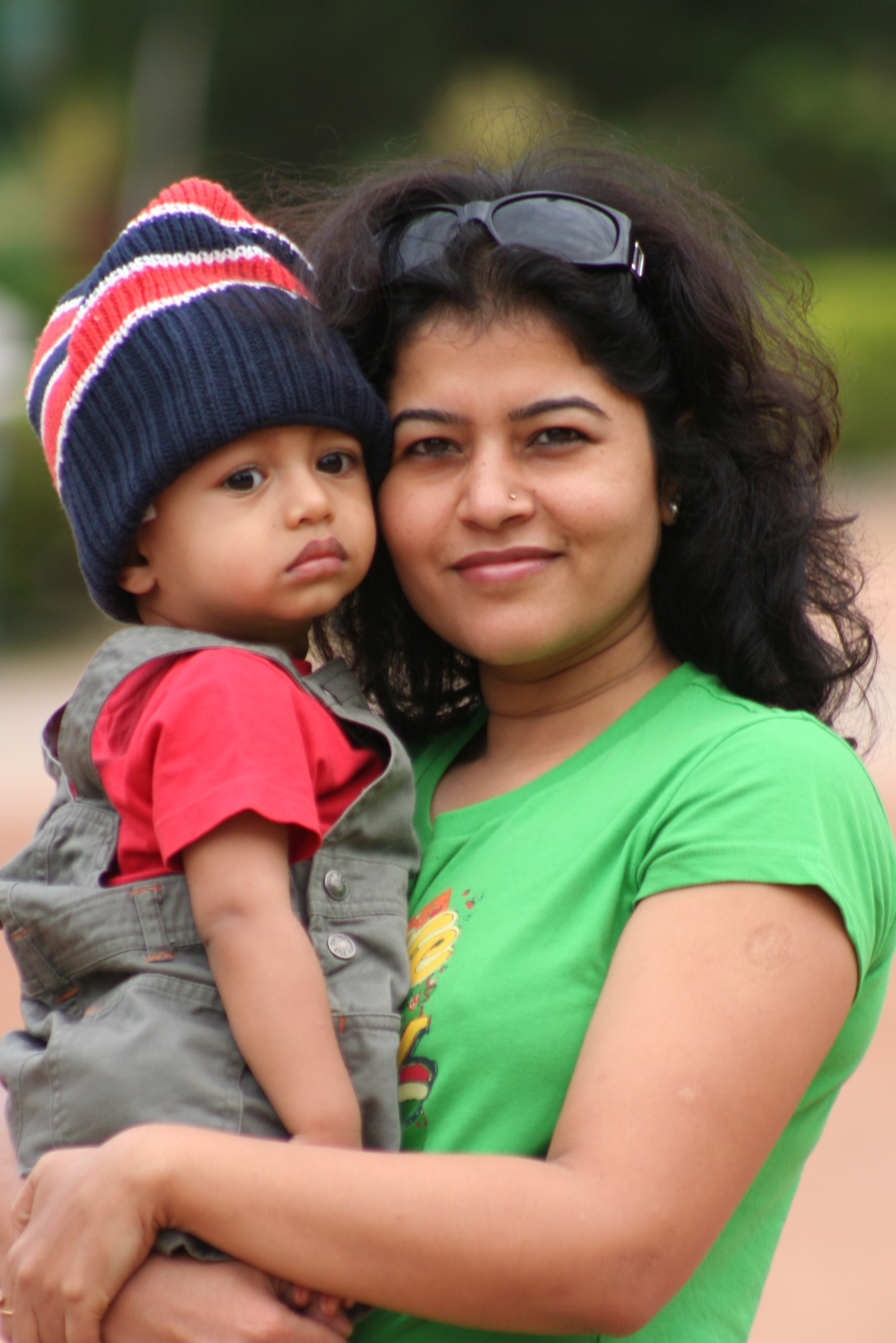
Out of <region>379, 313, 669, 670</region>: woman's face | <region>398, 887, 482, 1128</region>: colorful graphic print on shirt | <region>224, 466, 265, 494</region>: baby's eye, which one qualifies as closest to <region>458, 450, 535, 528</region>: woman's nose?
<region>379, 313, 669, 670</region>: woman's face

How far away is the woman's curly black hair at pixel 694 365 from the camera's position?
2252 mm

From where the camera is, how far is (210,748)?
190 centimetres

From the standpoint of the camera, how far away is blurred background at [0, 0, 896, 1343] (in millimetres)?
11836

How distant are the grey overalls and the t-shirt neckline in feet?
0.35

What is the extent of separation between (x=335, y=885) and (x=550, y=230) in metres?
1.00

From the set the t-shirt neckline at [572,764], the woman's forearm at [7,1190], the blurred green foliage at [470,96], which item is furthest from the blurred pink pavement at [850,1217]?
A: the blurred green foliage at [470,96]

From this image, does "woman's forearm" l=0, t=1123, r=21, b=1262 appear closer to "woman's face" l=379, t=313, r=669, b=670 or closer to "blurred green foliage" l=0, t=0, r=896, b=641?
"woman's face" l=379, t=313, r=669, b=670

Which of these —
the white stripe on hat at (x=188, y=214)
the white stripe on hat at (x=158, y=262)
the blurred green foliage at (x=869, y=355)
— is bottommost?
the blurred green foliage at (x=869, y=355)

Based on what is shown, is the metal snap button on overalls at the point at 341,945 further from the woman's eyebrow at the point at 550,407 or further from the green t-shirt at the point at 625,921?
the woman's eyebrow at the point at 550,407

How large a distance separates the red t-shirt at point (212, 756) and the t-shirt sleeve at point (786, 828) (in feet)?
1.49

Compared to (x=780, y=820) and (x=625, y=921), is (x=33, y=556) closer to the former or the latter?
(x=625, y=921)

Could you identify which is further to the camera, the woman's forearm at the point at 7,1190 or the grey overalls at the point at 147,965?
the woman's forearm at the point at 7,1190

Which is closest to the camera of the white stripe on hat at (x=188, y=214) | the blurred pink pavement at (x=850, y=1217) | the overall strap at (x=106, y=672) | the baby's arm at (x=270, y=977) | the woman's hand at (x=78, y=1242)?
the woman's hand at (x=78, y=1242)

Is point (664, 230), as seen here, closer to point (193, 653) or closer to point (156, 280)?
point (156, 280)
